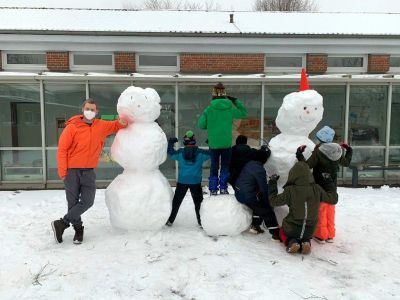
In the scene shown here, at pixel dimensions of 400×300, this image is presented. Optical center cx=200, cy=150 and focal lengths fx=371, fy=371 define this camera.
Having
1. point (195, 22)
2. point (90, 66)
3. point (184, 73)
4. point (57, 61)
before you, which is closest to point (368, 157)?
point (184, 73)

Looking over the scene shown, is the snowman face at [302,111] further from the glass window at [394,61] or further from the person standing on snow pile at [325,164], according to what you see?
the glass window at [394,61]

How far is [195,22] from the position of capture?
13953 mm

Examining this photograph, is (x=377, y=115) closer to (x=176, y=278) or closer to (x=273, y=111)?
(x=273, y=111)

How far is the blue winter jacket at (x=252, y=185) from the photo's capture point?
496cm

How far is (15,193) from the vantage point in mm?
8445

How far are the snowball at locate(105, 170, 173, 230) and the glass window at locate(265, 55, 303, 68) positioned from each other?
895cm

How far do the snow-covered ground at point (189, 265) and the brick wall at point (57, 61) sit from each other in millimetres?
7547

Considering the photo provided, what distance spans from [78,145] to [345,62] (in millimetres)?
11334

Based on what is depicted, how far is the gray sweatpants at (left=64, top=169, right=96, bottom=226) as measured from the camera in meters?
4.80

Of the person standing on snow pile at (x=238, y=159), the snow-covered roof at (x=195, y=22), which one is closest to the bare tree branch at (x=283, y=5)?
the snow-covered roof at (x=195, y=22)

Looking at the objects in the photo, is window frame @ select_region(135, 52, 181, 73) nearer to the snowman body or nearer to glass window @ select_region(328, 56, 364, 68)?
glass window @ select_region(328, 56, 364, 68)

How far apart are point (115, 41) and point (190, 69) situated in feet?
8.36

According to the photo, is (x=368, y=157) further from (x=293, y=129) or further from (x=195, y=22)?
(x=195, y=22)

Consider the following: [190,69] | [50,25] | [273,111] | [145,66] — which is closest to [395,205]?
[273,111]
